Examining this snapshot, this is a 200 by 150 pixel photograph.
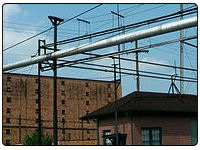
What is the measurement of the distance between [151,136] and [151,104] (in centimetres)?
208

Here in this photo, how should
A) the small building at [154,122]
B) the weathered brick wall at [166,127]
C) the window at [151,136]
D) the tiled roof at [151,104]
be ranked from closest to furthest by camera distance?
the window at [151,136]
the small building at [154,122]
the weathered brick wall at [166,127]
the tiled roof at [151,104]

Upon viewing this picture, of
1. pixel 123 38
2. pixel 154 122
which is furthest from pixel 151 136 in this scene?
pixel 123 38

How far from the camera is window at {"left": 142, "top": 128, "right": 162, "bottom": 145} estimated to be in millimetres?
19906

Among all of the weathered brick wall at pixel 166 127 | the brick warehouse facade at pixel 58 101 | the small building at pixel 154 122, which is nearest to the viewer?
the small building at pixel 154 122

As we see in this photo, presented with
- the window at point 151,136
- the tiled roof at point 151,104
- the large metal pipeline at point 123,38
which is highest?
the large metal pipeline at point 123,38

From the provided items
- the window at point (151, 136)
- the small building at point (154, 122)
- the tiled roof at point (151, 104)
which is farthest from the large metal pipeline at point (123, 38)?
the window at point (151, 136)

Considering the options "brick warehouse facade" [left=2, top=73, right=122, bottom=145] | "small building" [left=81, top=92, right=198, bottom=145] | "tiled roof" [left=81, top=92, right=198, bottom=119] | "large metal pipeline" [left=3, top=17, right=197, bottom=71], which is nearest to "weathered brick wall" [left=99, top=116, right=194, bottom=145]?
"small building" [left=81, top=92, right=198, bottom=145]

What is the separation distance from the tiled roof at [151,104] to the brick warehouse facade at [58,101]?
79.7 feet

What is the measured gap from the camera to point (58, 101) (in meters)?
49.2

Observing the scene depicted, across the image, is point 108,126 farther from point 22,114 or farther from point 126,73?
point 22,114

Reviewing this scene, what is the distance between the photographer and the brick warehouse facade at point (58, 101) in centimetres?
4791

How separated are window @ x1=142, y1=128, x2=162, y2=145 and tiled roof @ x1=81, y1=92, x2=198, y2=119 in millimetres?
1000

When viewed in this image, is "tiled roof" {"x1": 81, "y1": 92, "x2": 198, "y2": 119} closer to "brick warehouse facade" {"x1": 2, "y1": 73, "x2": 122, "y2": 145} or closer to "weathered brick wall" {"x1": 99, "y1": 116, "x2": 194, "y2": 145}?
"weathered brick wall" {"x1": 99, "y1": 116, "x2": 194, "y2": 145}

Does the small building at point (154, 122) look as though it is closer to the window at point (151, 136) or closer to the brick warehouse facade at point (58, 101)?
the window at point (151, 136)
